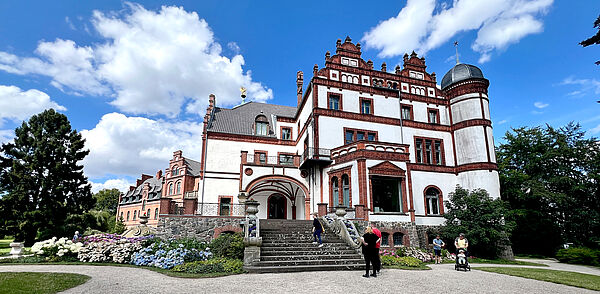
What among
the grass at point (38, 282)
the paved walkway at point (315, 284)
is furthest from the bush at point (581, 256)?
the grass at point (38, 282)

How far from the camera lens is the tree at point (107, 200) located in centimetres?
6588

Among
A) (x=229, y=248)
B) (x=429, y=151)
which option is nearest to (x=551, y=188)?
(x=429, y=151)

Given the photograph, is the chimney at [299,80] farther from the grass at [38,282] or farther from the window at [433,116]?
the grass at [38,282]

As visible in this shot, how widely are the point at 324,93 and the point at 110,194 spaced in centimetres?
6446

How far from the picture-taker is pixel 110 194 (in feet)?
220

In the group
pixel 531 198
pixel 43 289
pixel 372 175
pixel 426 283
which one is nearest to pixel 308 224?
pixel 372 175

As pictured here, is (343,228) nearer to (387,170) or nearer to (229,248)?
(229,248)

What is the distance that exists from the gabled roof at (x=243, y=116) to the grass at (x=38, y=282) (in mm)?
16374

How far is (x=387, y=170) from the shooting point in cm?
1866

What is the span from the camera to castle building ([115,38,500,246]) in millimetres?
19234

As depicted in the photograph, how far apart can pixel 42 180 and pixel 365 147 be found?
25195mm

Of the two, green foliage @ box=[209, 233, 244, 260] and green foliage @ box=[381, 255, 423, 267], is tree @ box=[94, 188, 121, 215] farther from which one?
green foliage @ box=[381, 255, 423, 267]

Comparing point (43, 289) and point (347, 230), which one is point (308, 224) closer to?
point (347, 230)

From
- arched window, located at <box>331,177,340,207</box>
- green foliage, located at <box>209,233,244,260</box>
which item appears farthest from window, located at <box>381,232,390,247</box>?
green foliage, located at <box>209,233,244,260</box>
